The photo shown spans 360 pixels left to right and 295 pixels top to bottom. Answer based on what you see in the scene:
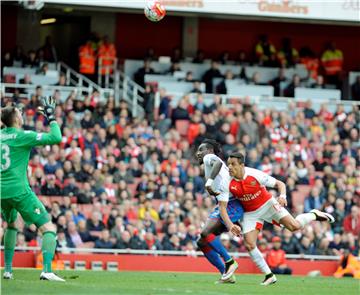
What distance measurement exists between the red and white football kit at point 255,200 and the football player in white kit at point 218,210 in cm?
18

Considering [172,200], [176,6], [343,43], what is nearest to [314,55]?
[343,43]

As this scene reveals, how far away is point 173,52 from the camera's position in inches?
1393

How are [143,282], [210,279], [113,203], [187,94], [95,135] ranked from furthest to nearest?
[187,94] < [95,135] < [113,203] < [210,279] < [143,282]

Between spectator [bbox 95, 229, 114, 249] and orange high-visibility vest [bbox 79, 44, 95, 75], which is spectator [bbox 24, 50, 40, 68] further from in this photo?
spectator [bbox 95, 229, 114, 249]

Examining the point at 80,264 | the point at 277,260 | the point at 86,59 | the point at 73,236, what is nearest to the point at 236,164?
the point at 80,264

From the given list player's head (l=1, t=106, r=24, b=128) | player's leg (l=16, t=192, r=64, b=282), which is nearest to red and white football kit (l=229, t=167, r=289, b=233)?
player's leg (l=16, t=192, r=64, b=282)

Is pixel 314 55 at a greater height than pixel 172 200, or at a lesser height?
greater

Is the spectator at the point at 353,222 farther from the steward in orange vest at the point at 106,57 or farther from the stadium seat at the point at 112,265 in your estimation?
the steward in orange vest at the point at 106,57

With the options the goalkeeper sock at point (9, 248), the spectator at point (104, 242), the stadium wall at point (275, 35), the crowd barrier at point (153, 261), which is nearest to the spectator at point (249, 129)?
the crowd barrier at point (153, 261)

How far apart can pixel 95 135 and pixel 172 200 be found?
2.71m

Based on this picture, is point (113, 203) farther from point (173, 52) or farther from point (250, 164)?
point (173, 52)

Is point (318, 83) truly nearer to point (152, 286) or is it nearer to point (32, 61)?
point (32, 61)

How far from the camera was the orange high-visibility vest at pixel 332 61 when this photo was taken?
35.4 m

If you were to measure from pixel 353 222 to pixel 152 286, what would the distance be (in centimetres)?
1190
